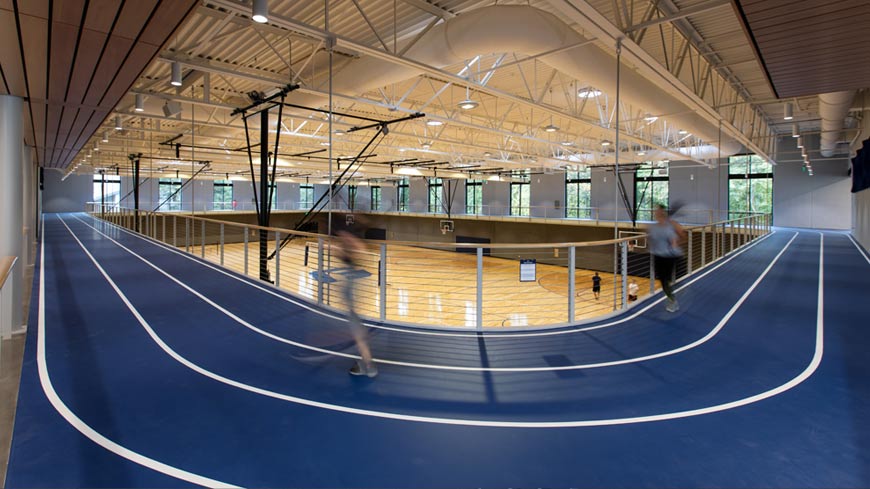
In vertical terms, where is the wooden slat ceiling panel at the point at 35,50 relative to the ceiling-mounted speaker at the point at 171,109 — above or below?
below

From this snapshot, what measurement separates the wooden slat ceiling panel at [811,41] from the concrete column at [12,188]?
7.18m

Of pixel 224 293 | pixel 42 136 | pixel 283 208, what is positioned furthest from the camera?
A: pixel 283 208

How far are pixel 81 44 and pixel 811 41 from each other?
7136mm

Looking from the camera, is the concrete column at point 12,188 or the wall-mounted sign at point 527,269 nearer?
the concrete column at point 12,188

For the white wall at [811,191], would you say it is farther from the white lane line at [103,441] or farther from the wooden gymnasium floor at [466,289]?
the white lane line at [103,441]

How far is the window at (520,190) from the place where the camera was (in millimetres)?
31241

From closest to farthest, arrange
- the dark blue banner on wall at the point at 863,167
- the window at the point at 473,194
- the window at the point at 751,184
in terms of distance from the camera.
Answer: the dark blue banner on wall at the point at 863,167, the window at the point at 751,184, the window at the point at 473,194

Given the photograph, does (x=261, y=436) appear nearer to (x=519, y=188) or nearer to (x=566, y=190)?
(x=566, y=190)

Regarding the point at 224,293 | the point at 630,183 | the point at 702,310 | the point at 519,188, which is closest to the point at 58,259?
the point at 224,293

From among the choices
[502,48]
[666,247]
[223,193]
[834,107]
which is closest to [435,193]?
[223,193]

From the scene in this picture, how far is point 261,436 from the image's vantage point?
8.56 feet

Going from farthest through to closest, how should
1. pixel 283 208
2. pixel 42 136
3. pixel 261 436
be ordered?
pixel 283 208 < pixel 42 136 < pixel 261 436

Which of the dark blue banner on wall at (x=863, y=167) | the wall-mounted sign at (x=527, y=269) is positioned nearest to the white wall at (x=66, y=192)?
the wall-mounted sign at (x=527, y=269)

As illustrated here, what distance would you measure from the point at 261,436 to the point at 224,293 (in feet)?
14.1
